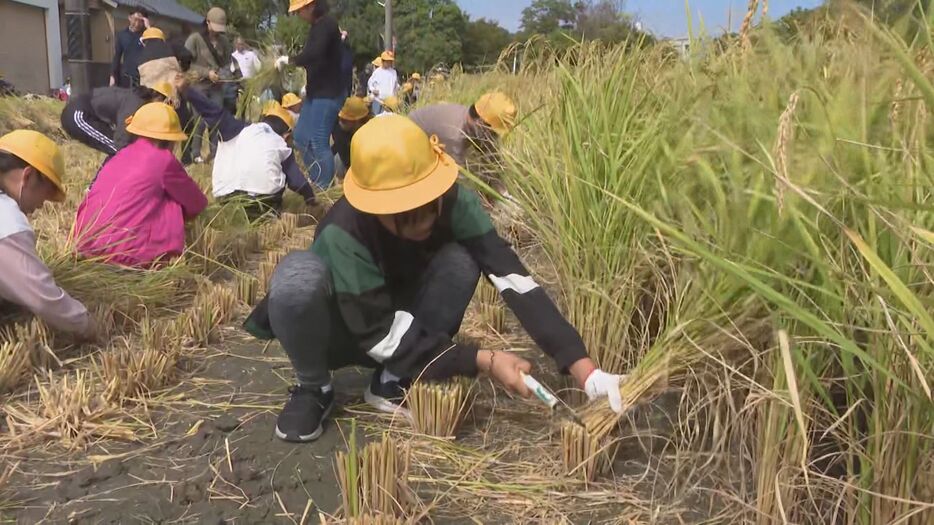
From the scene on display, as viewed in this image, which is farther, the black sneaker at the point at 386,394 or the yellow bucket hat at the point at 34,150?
the yellow bucket hat at the point at 34,150

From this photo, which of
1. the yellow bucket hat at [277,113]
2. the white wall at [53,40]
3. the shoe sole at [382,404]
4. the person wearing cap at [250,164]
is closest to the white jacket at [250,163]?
the person wearing cap at [250,164]

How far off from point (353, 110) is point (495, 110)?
244 centimetres

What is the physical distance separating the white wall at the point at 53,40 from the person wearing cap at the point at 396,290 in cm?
2016

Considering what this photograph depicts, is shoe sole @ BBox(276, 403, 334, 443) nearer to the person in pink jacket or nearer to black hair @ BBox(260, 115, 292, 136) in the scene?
the person in pink jacket

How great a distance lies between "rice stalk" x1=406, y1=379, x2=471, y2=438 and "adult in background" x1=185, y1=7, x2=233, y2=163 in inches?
179

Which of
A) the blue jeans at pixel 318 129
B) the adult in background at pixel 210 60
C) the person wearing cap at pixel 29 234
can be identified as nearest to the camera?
the person wearing cap at pixel 29 234

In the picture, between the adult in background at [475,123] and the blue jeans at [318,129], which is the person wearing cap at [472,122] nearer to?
the adult in background at [475,123]

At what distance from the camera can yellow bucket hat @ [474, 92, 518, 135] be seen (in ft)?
11.8

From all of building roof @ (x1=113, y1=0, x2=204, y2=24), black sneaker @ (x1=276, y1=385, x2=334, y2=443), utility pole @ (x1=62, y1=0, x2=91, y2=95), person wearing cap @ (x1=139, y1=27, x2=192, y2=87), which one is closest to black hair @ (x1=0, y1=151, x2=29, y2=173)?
black sneaker @ (x1=276, y1=385, x2=334, y2=443)

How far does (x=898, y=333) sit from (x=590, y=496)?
78 centimetres

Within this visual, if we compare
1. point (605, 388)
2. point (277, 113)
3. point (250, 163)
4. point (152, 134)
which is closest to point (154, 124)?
point (152, 134)

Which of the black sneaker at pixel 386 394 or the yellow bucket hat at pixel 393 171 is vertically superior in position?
the yellow bucket hat at pixel 393 171

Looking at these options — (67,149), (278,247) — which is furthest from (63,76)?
(278,247)

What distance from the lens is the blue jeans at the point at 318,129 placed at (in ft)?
17.4
